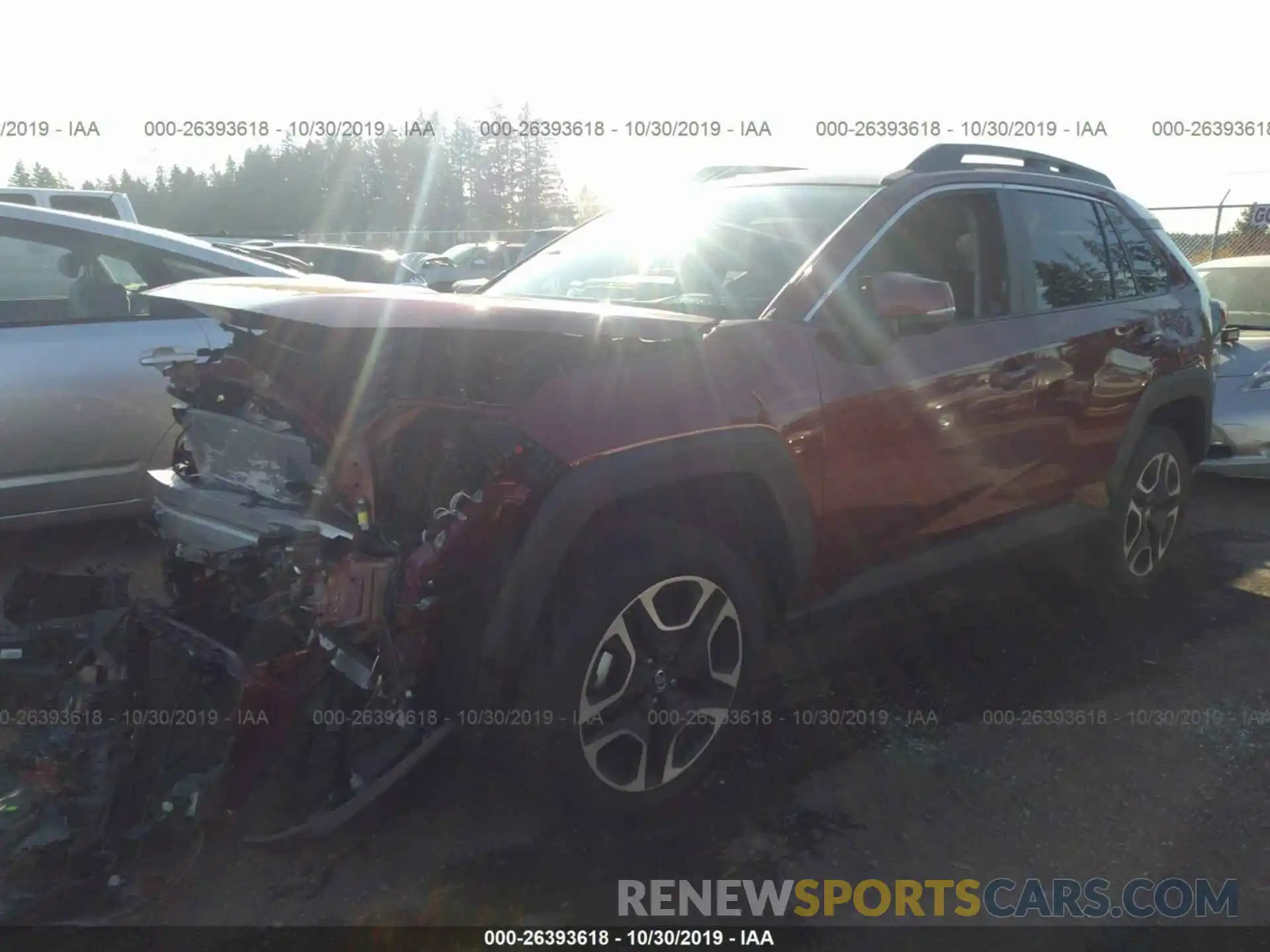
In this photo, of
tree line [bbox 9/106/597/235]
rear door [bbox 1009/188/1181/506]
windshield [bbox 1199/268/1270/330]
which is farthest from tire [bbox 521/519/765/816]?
tree line [bbox 9/106/597/235]

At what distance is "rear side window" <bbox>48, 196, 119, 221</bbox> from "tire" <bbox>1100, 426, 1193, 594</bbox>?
905 centimetres

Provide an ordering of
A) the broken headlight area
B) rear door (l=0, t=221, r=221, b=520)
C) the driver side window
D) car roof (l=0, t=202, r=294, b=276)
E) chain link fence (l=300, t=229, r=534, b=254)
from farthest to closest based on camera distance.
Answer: chain link fence (l=300, t=229, r=534, b=254), car roof (l=0, t=202, r=294, b=276), rear door (l=0, t=221, r=221, b=520), the driver side window, the broken headlight area

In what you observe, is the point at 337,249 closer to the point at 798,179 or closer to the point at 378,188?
the point at 798,179

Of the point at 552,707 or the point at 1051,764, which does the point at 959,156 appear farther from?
the point at 552,707

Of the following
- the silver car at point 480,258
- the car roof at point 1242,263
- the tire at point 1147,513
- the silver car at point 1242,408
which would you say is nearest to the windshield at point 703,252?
the tire at point 1147,513

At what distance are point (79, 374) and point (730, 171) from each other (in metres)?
2.99

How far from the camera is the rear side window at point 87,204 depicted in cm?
967

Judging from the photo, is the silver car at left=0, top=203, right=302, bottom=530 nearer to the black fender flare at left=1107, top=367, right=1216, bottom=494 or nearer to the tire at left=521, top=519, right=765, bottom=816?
the tire at left=521, top=519, right=765, bottom=816

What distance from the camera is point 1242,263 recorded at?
8164 mm

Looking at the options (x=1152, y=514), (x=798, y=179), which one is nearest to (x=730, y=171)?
(x=798, y=179)

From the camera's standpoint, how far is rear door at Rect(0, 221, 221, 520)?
441cm

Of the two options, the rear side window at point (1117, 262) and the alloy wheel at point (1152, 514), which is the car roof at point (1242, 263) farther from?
the rear side window at point (1117, 262)

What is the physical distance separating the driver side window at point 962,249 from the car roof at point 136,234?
10.5 ft

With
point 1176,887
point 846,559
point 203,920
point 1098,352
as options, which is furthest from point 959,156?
point 203,920
